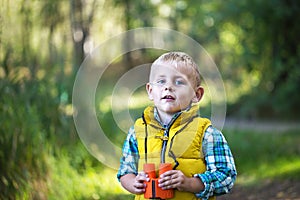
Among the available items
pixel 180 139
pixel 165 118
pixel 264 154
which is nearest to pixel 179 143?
pixel 180 139

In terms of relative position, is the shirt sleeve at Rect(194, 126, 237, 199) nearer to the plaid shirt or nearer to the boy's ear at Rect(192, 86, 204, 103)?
the plaid shirt

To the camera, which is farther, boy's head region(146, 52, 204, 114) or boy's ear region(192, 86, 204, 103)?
boy's ear region(192, 86, 204, 103)

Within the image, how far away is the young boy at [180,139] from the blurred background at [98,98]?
7.05ft

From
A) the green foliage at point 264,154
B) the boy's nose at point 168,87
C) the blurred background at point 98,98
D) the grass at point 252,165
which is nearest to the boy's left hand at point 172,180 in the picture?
the boy's nose at point 168,87

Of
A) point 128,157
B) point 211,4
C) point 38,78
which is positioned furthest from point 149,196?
point 211,4

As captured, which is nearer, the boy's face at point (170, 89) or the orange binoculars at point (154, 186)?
the orange binoculars at point (154, 186)

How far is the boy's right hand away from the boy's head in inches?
13.7

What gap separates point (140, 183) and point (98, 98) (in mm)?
5705

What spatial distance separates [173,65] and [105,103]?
6050mm

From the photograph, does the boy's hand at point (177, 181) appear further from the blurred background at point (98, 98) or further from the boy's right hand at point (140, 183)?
the blurred background at point (98, 98)

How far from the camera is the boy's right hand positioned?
3213 mm

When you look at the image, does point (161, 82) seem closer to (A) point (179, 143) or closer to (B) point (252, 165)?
(A) point (179, 143)

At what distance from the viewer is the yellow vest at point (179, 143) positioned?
3250 mm

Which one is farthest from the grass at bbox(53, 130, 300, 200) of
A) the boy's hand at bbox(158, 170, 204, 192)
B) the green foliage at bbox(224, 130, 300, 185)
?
the boy's hand at bbox(158, 170, 204, 192)
